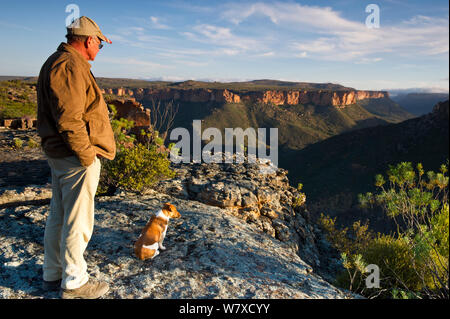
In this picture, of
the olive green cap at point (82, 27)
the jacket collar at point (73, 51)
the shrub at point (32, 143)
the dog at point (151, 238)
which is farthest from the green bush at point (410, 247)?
the shrub at point (32, 143)

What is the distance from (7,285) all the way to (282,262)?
9.46ft

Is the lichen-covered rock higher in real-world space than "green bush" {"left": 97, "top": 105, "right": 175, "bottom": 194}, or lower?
lower

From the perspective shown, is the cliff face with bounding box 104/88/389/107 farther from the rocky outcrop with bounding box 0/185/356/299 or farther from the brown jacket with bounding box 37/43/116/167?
the brown jacket with bounding box 37/43/116/167

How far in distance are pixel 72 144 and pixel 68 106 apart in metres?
0.28

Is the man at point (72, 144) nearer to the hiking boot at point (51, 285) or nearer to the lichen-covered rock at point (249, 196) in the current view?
the hiking boot at point (51, 285)

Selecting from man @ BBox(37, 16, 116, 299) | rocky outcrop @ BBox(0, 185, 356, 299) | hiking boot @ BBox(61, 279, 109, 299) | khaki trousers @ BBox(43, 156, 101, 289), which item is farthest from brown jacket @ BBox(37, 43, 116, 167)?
rocky outcrop @ BBox(0, 185, 356, 299)

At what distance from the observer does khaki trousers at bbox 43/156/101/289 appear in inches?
84.2

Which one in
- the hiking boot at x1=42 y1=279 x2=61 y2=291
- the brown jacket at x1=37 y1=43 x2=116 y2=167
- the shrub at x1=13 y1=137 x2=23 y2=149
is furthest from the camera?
the shrub at x1=13 y1=137 x2=23 y2=149

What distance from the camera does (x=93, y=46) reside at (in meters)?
2.24

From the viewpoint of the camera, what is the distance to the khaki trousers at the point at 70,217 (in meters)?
2.14

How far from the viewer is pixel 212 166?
722 centimetres

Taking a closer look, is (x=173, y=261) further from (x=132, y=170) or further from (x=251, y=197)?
(x=251, y=197)

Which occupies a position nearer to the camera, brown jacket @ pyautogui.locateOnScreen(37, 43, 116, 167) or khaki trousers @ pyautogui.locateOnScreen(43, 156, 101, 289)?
brown jacket @ pyautogui.locateOnScreen(37, 43, 116, 167)
